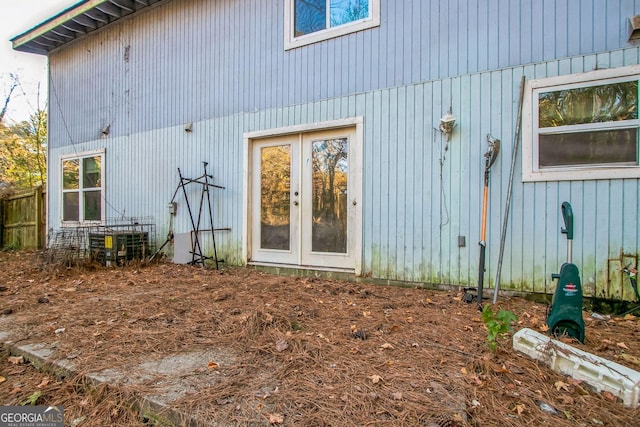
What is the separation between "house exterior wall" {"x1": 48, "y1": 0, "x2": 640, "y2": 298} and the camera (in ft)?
10.4

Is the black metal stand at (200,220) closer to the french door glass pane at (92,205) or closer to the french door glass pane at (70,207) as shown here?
the french door glass pane at (92,205)

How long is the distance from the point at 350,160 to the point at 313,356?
2791mm

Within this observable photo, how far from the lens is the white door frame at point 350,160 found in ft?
13.9

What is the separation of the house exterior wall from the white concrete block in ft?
5.01

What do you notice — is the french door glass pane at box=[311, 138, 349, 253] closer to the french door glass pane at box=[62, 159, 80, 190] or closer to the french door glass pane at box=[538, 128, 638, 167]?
the french door glass pane at box=[538, 128, 638, 167]

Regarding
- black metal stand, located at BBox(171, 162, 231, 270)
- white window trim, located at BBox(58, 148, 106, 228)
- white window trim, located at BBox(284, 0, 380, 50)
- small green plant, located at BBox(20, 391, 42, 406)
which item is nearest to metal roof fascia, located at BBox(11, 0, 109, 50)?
white window trim, located at BBox(58, 148, 106, 228)

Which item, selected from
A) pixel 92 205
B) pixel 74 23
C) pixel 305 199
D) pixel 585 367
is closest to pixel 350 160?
pixel 305 199

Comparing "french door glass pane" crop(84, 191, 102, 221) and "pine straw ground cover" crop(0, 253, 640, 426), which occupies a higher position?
"french door glass pane" crop(84, 191, 102, 221)

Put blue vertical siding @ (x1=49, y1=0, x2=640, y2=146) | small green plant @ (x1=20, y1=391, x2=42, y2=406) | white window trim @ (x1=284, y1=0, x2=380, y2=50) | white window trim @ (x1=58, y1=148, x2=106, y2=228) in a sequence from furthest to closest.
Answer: white window trim @ (x1=58, y1=148, x2=106, y2=228) < white window trim @ (x1=284, y1=0, x2=380, y2=50) < blue vertical siding @ (x1=49, y1=0, x2=640, y2=146) < small green plant @ (x1=20, y1=391, x2=42, y2=406)

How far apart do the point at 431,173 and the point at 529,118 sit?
41.3 inches

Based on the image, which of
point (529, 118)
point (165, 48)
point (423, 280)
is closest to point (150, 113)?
point (165, 48)

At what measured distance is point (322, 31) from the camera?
450cm

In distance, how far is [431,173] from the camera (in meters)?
3.81

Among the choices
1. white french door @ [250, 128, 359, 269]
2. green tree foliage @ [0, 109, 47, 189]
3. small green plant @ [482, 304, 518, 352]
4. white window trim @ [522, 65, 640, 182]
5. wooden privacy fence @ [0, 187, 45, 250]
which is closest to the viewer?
small green plant @ [482, 304, 518, 352]
